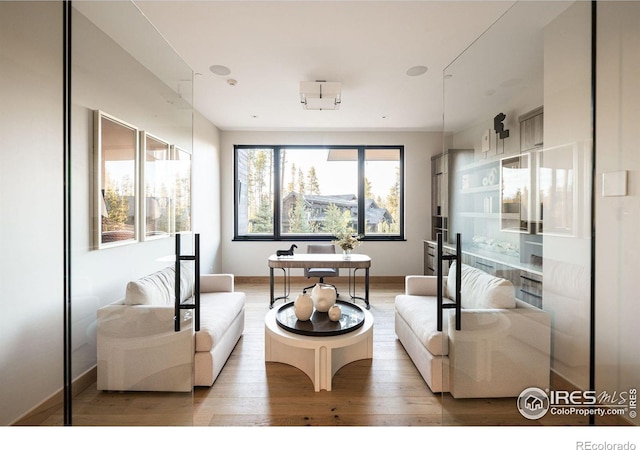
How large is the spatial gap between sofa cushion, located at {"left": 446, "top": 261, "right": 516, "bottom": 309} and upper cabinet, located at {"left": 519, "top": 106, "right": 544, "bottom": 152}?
61cm

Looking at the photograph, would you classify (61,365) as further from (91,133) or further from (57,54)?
(57,54)

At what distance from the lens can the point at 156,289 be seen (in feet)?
4.29

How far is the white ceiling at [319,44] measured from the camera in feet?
6.05

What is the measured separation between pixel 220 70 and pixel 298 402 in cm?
294

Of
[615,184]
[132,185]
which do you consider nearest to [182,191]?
[132,185]

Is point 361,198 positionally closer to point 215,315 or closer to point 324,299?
point 324,299

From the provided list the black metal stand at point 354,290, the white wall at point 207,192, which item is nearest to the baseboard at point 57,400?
the white wall at point 207,192

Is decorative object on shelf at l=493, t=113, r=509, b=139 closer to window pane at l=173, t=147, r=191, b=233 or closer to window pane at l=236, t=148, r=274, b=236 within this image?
window pane at l=173, t=147, r=191, b=233

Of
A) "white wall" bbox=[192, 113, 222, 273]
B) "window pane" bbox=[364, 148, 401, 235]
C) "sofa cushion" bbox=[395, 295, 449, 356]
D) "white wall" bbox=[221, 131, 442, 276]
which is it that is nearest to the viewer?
"sofa cushion" bbox=[395, 295, 449, 356]

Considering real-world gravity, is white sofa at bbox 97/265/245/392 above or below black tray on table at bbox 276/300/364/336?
above

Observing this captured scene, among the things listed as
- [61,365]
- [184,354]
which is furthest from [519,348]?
[61,365]

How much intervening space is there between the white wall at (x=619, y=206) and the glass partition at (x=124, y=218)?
78.6 inches

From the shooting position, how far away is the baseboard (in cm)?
111

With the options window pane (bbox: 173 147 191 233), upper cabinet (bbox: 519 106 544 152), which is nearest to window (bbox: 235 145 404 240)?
window pane (bbox: 173 147 191 233)
